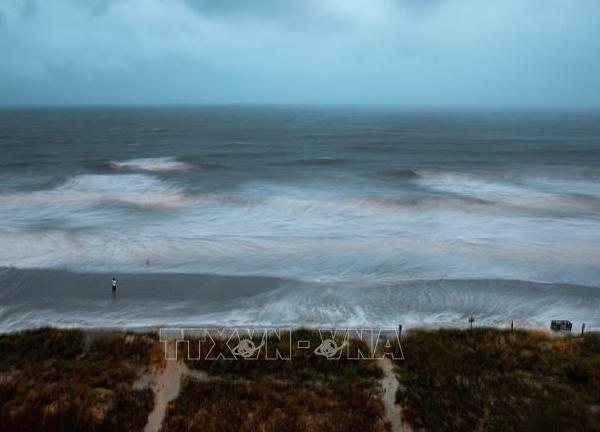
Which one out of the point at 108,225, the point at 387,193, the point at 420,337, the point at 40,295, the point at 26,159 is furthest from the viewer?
the point at 26,159

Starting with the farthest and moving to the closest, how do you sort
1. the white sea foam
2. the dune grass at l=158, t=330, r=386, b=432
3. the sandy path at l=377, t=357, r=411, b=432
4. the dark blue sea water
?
1. the white sea foam
2. the dark blue sea water
3. the sandy path at l=377, t=357, r=411, b=432
4. the dune grass at l=158, t=330, r=386, b=432

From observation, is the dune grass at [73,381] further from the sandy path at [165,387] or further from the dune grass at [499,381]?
the dune grass at [499,381]

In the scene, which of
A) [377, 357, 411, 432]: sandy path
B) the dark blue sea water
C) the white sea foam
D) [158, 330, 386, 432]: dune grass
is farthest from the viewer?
the white sea foam

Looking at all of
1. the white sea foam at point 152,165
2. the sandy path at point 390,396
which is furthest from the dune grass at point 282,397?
the white sea foam at point 152,165

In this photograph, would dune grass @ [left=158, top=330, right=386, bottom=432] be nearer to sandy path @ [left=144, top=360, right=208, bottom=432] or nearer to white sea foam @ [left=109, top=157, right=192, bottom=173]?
sandy path @ [left=144, top=360, right=208, bottom=432]

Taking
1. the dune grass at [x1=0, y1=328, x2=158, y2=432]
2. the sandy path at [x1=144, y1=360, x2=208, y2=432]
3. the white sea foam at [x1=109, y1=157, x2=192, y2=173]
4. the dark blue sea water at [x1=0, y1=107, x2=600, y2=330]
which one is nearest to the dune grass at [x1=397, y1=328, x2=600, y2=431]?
the dark blue sea water at [x1=0, y1=107, x2=600, y2=330]

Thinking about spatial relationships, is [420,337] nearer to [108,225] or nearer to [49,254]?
[49,254]

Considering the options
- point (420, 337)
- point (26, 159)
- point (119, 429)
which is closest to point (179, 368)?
point (119, 429)

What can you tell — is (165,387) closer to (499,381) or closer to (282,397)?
(282,397)
